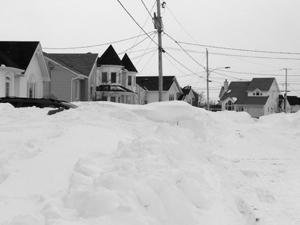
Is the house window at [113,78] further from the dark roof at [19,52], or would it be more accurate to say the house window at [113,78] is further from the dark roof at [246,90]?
the dark roof at [246,90]

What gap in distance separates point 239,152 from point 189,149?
16.5 ft

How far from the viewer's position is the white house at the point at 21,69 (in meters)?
26.5

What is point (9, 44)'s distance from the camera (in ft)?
101

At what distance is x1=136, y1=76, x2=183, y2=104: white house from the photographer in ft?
224

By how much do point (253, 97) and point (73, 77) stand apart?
52.4 m

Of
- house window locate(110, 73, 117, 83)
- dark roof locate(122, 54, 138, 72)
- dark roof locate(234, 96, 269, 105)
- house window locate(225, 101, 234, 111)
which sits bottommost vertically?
house window locate(225, 101, 234, 111)

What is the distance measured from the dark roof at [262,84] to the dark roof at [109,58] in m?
42.7

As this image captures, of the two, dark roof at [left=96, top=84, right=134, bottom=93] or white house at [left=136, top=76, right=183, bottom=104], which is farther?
white house at [left=136, top=76, right=183, bottom=104]

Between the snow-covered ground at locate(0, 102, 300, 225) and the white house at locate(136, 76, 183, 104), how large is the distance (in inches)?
2241

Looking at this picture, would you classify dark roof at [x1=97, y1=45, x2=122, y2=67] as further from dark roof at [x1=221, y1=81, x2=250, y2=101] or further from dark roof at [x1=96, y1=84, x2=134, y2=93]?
dark roof at [x1=221, y1=81, x2=250, y2=101]

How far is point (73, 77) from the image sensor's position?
4078cm

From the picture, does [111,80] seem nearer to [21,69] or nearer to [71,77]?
[71,77]

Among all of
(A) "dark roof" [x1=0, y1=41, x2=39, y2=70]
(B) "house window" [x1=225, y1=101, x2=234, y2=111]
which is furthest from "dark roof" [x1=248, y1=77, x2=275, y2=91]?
(A) "dark roof" [x1=0, y1=41, x2=39, y2=70]

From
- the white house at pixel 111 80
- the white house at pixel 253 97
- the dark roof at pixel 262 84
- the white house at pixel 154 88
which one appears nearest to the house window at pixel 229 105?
the white house at pixel 253 97
